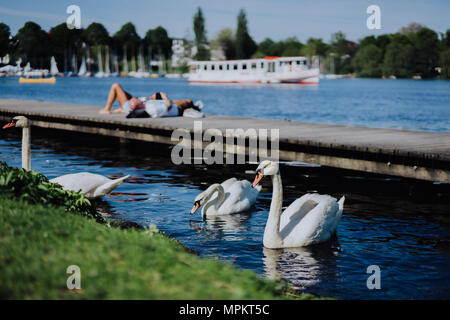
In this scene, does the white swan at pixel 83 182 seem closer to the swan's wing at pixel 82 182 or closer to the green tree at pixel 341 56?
the swan's wing at pixel 82 182

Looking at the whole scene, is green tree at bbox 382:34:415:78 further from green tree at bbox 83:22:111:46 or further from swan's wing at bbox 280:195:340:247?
swan's wing at bbox 280:195:340:247

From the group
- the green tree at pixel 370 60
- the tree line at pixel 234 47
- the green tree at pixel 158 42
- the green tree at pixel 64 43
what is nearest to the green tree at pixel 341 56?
the tree line at pixel 234 47

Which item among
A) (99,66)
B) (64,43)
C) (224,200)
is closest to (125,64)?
(99,66)

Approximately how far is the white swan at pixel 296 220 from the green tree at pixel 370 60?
130 meters

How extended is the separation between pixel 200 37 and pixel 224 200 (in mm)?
135506

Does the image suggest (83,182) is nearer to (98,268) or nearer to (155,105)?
(98,268)

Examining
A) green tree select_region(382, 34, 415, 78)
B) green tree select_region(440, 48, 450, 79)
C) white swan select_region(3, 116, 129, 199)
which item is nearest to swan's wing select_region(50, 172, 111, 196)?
white swan select_region(3, 116, 129, 199)

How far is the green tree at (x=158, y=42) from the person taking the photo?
187000 mm

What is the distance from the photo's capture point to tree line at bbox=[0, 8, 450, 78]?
390 ft

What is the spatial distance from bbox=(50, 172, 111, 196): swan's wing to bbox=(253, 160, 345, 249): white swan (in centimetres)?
376

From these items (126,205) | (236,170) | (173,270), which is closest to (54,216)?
(173,270)

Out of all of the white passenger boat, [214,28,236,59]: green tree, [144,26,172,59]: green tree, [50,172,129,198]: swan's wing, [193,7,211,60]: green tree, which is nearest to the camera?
[50,172,129,198]: swan's wing

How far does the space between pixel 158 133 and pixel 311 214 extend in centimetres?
941

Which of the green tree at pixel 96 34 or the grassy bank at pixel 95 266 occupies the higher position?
the green tree at pixel 96 34
